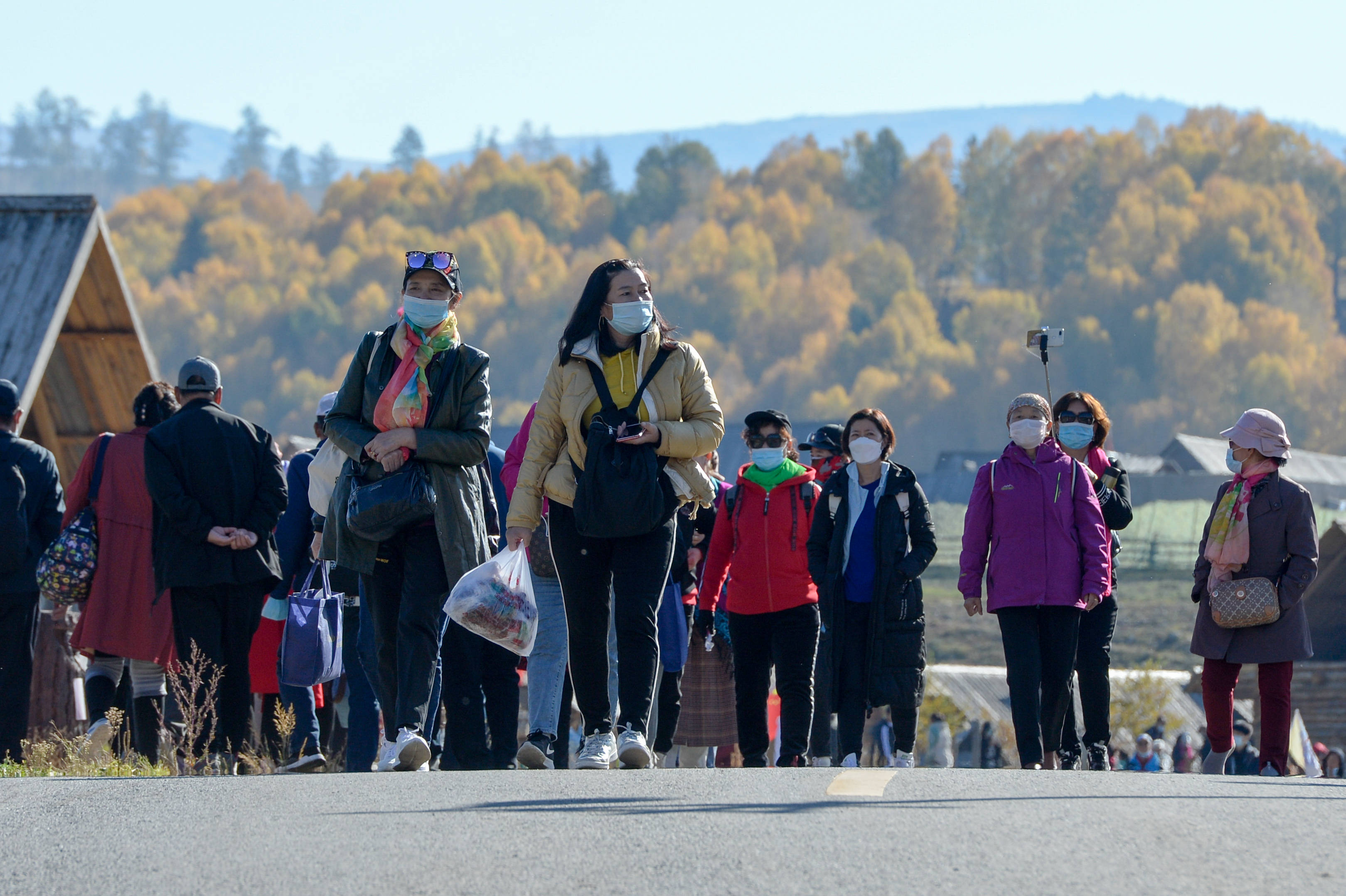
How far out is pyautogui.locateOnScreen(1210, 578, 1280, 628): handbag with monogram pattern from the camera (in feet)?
28.2

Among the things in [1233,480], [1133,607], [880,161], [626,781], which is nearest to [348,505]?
[626,781]

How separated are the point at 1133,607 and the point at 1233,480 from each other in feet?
241

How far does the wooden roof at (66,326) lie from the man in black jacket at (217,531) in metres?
5.68

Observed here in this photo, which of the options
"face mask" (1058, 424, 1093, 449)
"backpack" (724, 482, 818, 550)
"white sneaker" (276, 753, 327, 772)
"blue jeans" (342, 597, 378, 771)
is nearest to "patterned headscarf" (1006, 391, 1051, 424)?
Answer: "face mask" (1058, 424, 1093, 449)

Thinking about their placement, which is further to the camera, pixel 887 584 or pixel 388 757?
pixel 887 584

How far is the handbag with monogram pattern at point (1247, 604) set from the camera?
28.2 feet

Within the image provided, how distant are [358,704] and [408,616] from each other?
1768 millimetres

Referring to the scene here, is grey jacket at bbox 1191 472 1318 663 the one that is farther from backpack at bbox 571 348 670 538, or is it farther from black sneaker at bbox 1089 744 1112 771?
backpack at bbox 571 348 670 538

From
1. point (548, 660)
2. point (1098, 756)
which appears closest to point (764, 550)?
point (548, 660)

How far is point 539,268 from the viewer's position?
176 m

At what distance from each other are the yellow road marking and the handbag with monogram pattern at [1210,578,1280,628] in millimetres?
2530

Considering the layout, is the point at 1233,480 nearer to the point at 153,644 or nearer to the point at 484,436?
the point at 484,436

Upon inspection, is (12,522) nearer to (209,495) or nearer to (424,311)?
(209,495)

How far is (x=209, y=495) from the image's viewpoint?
8.22 meters
